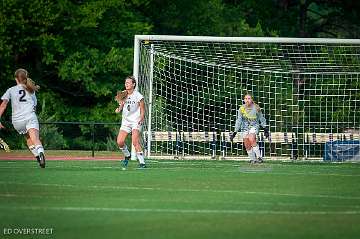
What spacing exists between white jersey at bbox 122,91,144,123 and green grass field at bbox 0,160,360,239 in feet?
8.78

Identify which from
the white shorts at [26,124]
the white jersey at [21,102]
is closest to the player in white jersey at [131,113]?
the white shorts at [26,124]

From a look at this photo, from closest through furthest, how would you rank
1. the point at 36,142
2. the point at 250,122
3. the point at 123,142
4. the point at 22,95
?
the point at 36,142
the point at 22,95
the point at 123,142
the point at 250,122

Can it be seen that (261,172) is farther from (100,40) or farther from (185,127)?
(100,40)

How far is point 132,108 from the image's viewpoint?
2597 centimetres

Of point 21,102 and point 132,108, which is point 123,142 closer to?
point 132,108

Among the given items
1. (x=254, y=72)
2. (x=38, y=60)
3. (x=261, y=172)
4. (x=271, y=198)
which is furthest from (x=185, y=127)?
(x=271, y=198)

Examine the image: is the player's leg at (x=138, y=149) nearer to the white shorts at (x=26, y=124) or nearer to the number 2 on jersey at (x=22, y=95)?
the white shorts at (x=26, y=124)

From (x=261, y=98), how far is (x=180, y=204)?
23.1m

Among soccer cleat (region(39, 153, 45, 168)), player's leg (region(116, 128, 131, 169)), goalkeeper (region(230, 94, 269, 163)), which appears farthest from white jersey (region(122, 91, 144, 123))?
goalkeeper (region(230, 94, 269, 163))

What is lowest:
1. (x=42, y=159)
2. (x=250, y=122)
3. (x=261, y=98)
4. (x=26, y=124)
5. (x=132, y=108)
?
(x=42, y=159)

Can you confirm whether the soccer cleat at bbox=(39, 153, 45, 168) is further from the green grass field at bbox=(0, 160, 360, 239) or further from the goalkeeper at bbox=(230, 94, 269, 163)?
the goalkeeper at bbox=(230, 94, 269, 163)

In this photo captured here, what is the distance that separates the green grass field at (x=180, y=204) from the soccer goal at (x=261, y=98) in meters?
11.0

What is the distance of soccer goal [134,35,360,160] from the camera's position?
34.3 m

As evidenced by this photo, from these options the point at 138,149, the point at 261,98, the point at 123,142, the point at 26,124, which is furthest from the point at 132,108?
the point at 261,98
